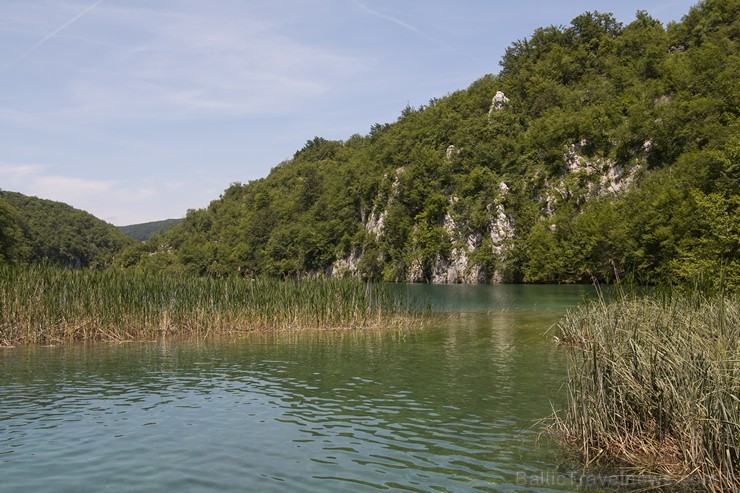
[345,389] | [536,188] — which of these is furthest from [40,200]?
[345,389]

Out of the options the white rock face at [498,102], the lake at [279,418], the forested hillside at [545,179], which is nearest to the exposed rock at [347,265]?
the forested hillside at [545,179]

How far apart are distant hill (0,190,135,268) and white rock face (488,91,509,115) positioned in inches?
3304

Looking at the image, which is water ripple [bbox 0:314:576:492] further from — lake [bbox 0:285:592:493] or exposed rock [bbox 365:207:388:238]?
exposed rock [bbox 365:207:388:238]

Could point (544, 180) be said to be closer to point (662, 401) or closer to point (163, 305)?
point (163, 305)

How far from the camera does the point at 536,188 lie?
88438 mm

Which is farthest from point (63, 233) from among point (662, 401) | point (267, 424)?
point (662, 401)

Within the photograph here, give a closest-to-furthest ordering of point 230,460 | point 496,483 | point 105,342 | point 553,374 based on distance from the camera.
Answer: point 496,483 < point 230,460 < point 553,374 < point 105,342

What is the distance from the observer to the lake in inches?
335

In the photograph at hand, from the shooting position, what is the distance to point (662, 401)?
822cm

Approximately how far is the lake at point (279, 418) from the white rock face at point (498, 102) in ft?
300

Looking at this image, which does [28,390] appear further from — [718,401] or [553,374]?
[718,401]

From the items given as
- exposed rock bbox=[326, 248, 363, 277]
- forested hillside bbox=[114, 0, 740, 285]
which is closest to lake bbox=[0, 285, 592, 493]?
forested hillside bbox=[114, 0, 740, 285]

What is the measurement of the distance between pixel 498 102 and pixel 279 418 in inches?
4076

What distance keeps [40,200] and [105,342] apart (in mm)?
164114
